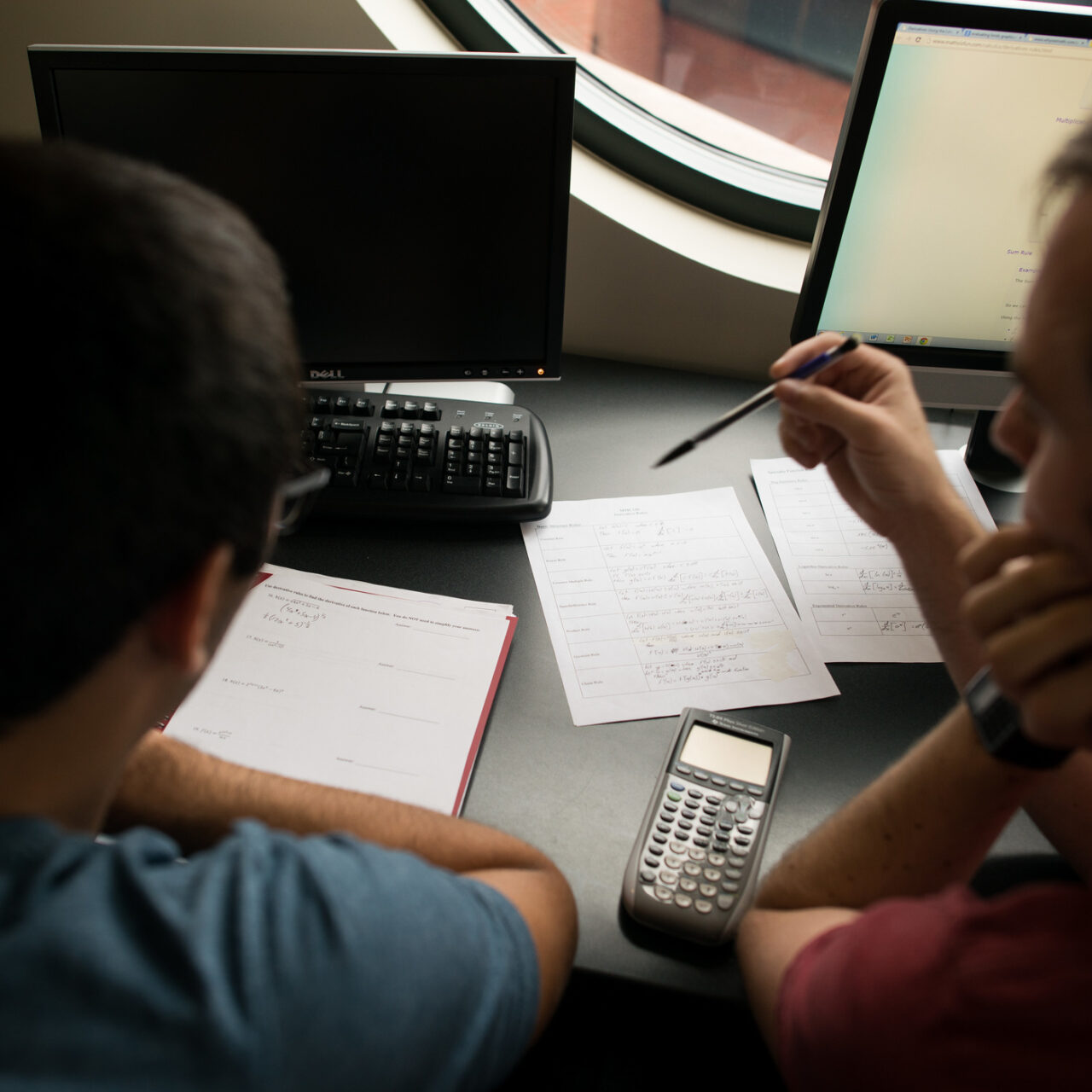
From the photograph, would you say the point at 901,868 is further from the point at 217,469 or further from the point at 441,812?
the point at 217,469

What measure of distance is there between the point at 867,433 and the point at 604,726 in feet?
1.17

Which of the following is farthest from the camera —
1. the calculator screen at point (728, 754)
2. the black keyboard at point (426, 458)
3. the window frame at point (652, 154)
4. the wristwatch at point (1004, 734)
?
the window frame at point (652, 154)

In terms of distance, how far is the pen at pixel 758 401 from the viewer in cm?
81

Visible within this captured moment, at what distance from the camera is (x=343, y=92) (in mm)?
873

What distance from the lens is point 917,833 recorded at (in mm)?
615

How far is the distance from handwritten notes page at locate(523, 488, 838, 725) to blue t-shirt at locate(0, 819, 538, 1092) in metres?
0.33

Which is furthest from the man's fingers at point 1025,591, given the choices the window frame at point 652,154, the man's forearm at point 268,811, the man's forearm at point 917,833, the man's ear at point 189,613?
the window frame at point 652,154

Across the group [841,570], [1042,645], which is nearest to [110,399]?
[1042,645]

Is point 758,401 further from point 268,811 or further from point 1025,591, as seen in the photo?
point 268,811

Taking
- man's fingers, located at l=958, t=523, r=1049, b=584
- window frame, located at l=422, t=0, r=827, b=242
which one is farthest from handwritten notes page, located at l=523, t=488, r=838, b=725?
window frame, located at l=422, t=0, r=827, b=242

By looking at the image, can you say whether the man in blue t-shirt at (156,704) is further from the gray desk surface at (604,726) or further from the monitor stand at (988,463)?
Result: the monitor stand at (988,463)

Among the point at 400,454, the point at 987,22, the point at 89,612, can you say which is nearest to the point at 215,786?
the point at 89,612

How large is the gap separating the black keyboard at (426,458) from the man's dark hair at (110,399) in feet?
1.67

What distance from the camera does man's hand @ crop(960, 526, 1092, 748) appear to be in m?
0.48
